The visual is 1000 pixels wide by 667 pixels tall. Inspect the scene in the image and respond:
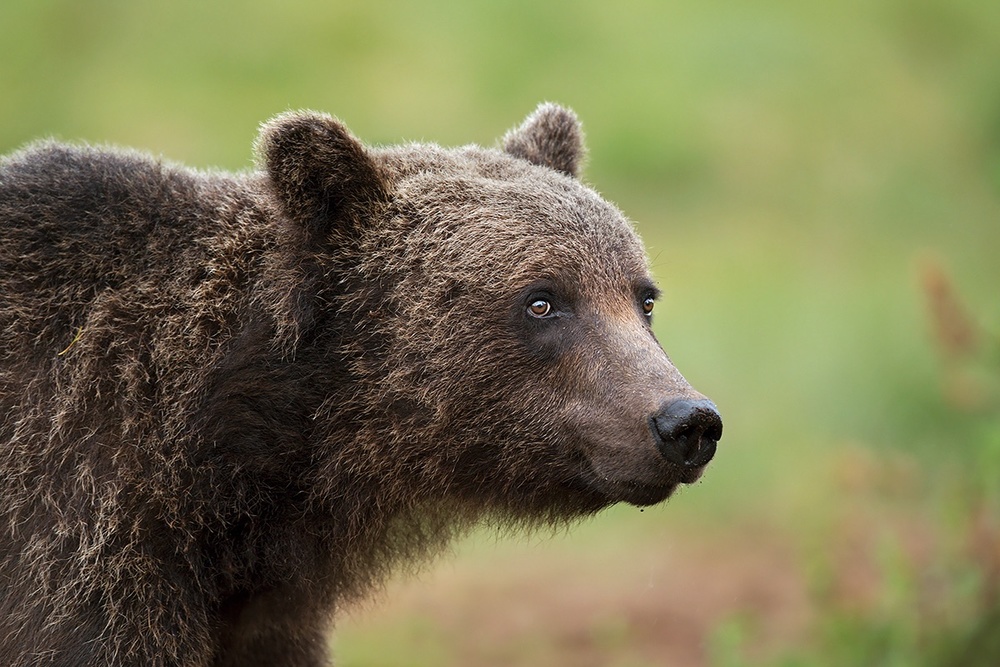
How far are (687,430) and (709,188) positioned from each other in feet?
41.7

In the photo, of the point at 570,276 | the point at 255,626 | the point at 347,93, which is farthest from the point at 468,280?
the point at 347,93

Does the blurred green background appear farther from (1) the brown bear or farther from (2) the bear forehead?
(2) the bear forehead

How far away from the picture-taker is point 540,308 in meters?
6.07

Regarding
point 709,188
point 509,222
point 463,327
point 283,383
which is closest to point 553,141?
point 509,222

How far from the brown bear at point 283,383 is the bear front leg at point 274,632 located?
0.02 metres

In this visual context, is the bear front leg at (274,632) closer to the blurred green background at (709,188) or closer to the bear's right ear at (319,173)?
the bear's right ear at (319,173)

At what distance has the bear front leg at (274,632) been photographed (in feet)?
20.2

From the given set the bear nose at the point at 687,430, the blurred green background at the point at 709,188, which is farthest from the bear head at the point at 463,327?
the blurred green background at the point at 709,188

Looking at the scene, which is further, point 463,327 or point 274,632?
point 274,632

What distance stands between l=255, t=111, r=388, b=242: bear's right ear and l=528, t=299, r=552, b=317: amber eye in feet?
2.82

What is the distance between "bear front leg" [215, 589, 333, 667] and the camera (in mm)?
6160

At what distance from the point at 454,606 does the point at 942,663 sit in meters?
4.39

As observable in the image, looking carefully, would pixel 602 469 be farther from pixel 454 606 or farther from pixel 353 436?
pixel 454 606

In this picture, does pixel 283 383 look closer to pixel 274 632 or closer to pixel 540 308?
pixel 540 308
